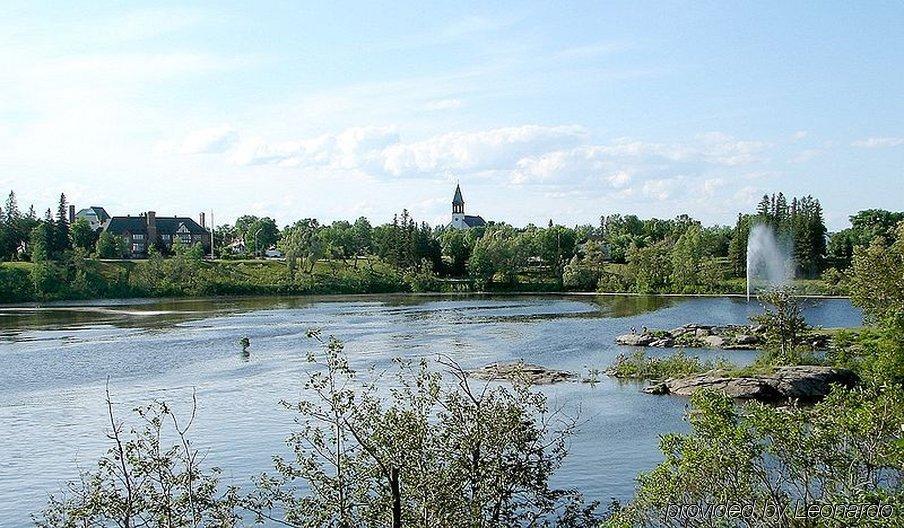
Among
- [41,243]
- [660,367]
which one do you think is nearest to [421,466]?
[660,367]

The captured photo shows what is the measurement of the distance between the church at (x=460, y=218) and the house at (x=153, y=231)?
57.8 m

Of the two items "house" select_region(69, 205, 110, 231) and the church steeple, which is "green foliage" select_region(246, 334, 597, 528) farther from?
the church steeple

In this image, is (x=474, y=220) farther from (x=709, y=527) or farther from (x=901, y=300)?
(x=709, y=527)

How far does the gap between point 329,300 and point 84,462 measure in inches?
2891

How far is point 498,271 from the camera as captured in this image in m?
116

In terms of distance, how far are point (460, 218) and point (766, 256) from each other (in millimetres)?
81651

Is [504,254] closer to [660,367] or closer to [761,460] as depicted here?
[660,367]

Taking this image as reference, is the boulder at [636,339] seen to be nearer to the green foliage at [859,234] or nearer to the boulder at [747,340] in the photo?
the boulder at [747,340]

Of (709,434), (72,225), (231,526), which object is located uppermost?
(72,225)

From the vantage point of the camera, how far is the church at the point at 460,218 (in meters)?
187

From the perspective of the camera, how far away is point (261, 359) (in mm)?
50938

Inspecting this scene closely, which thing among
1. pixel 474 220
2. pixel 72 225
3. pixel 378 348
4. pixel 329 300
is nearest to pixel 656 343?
pixel 378 348

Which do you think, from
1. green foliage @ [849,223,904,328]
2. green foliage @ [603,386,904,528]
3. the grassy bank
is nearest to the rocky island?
green foliage @ [849,223,904,328]

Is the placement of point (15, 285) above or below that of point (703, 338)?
above
